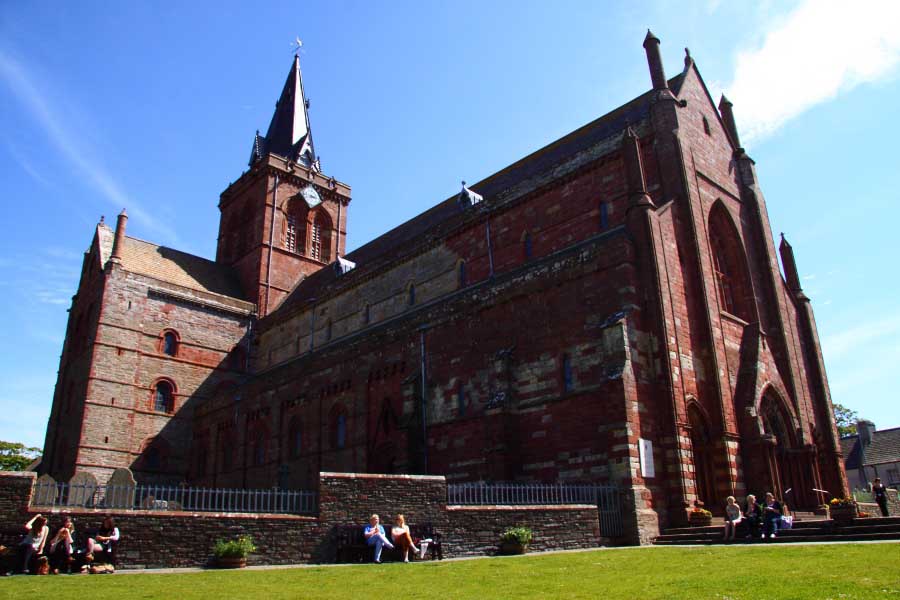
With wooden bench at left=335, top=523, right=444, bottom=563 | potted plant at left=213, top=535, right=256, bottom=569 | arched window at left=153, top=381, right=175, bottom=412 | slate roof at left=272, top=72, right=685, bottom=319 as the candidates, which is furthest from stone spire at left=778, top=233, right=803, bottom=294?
arched window at left=153, top=381, right=175, bottom=412

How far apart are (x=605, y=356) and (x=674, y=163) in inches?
333

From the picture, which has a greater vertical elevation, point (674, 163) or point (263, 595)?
point (674, 163)

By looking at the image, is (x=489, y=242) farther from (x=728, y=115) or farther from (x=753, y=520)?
(x=753, y=520)

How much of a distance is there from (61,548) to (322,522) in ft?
17.4

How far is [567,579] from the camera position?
10.6 metres

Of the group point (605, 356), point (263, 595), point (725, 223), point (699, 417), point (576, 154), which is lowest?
point (263, 595)

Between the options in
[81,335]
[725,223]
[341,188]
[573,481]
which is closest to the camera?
[573,481]

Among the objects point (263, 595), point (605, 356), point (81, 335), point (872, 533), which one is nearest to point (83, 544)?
point (263, 595)

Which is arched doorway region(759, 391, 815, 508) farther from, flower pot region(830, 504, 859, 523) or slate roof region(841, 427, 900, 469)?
slate roof region(841, 427, 900, 469)

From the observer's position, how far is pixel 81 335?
4166 centimetres

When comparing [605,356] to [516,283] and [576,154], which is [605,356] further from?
[576,154]

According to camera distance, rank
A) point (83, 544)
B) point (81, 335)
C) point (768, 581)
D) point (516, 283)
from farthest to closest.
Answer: point (81, 335)
point (516, 283)
point (83, 544)
point (768, 581)

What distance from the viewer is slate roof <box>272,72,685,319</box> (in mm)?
28016

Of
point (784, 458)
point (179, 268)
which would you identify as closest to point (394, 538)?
point (784, 458)
